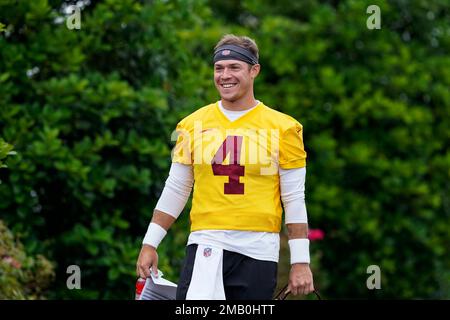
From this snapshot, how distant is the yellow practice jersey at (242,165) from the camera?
217 inches

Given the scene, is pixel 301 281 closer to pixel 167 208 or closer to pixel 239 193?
pixel 239 193

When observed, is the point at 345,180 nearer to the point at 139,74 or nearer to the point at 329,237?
the point at 329,237

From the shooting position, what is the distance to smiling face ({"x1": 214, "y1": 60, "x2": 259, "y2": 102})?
5.65m

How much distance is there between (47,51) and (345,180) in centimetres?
631

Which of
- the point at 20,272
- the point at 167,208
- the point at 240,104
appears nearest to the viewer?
the point at 240,104

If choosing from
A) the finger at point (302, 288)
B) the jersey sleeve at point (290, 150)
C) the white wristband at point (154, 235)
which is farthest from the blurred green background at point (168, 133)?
the finger at point (302, 288)

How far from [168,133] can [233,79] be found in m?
3.64

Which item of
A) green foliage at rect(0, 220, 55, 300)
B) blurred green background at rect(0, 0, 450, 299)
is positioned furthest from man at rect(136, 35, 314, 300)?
green foliage at rect(0, 220, 55, 300)

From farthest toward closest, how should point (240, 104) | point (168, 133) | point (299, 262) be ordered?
point (168, 133), point (240, 104), point (299, 262)

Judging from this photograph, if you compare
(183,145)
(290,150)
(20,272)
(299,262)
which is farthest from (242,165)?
(20,272)

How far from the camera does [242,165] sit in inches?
218

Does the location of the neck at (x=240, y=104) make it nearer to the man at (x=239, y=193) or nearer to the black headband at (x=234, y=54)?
the man at (x=239, y=193)


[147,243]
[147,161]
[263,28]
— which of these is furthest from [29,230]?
[263,28]

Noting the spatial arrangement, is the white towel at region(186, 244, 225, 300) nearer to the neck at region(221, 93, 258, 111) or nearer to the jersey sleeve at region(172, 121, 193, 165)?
the jersey sleeve at region(172, 121, 193, 165)
